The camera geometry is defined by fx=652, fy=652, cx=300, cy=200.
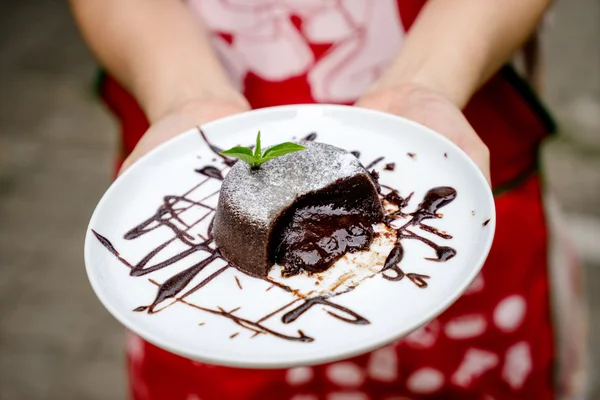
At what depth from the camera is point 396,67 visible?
178 cm

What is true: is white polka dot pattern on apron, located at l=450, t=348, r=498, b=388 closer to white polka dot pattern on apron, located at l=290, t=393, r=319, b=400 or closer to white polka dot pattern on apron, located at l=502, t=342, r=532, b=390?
white polka dot pattern on apron, located at l=502, t=342, r=532, b=390

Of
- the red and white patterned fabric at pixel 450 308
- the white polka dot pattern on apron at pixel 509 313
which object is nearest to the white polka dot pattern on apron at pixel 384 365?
the red and white patterned fabric at pixel 450 308

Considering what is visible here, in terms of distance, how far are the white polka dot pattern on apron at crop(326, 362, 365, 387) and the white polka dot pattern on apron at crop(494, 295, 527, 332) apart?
0.44m

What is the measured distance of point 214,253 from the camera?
1.46 m

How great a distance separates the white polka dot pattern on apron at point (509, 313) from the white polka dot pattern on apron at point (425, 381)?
0.24 meters

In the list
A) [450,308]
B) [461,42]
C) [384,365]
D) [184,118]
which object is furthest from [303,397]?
[461,42]

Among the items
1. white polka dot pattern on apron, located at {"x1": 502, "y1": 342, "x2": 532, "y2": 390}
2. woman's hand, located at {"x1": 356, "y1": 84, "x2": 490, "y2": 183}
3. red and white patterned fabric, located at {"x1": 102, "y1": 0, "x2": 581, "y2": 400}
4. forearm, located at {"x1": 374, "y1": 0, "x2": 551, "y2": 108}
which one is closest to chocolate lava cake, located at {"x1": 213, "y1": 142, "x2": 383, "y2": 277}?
woman's hand, located at {"x1": 356, "y1": 84, "x2": 490, "y2": 183}

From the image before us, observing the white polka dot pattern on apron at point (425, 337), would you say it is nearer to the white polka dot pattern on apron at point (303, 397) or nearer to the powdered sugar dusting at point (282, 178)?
the white polka dot pattern on apron at point (303, 397)

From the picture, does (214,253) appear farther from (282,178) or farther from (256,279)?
(282,178)

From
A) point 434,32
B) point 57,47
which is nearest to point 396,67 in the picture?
point 434,32

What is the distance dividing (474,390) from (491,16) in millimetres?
1100

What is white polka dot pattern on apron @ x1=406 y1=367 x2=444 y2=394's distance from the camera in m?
1.94

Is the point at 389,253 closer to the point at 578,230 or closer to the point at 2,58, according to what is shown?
the point at 578,230

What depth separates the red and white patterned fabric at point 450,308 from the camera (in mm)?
1907
